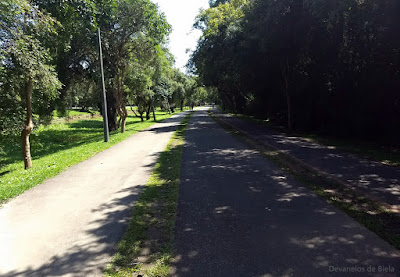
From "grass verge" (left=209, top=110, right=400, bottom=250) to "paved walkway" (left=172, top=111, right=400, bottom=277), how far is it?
0.16 metres

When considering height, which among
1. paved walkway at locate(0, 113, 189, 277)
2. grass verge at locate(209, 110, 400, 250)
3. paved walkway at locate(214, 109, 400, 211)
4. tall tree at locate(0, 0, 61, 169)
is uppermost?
tall tree at locate(0, 0, 61, 169)

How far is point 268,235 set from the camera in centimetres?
383

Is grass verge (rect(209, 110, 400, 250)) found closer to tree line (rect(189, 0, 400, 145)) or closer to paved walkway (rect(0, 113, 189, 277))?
paved walkway (rect(0, 113, 189, 277))

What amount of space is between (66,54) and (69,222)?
15.3 meters

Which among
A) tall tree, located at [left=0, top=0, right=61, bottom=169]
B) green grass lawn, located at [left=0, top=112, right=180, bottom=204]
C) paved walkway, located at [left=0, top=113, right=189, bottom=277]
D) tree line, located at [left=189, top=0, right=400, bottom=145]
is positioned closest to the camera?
paved walkway, located at [left=0, top=113, right=189, bottom=277]

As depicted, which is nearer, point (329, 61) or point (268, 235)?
point (268, 235)

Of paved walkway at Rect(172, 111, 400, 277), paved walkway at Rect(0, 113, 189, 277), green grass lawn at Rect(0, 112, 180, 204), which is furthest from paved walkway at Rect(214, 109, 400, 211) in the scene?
green grass lawn at Rect(0, 112, 180, 204)

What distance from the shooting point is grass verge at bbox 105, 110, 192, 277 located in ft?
10.6

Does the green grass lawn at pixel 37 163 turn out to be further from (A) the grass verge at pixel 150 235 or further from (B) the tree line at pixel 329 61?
(B) the tree line at pixel 329 61

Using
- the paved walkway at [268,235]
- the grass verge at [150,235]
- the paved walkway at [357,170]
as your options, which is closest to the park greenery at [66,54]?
the grass verge at [150,235]

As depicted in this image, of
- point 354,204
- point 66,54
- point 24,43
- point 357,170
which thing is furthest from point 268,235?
point 66,54

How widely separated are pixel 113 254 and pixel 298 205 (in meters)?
3.23

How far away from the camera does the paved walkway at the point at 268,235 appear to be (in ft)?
10.1

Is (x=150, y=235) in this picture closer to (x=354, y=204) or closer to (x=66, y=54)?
(x=354, y=204)
